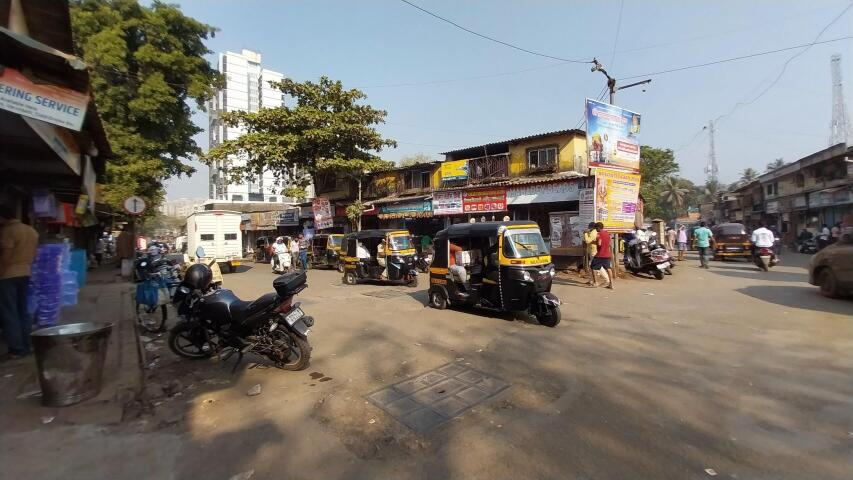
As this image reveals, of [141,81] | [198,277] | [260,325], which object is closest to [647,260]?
[260,325]

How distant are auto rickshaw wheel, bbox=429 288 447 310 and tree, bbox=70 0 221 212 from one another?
1503cm

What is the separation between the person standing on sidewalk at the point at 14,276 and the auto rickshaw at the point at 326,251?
14027 mm

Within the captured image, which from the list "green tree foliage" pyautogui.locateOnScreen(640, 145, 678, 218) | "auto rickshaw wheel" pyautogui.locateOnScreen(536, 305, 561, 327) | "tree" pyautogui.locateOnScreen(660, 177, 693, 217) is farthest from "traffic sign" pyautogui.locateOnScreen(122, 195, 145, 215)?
"tree" pyautogui.locateOnScreen(660, 177, 693, 217)

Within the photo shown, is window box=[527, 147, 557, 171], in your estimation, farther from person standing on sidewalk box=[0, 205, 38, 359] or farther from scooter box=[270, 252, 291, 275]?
person standing on sidewalk box=[0, 205, 38, 359]

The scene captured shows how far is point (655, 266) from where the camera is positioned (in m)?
13.1

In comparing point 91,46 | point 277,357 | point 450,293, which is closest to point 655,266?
point 450,293

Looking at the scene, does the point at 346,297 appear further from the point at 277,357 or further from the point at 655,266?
the point at 655,266

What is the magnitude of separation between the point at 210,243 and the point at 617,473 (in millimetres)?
20535

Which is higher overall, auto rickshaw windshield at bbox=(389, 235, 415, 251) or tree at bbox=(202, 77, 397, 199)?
tree at bbox=(202, 77, 397, 199)

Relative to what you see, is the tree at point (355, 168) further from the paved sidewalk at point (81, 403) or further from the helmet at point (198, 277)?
the helmet at point (198, 277)

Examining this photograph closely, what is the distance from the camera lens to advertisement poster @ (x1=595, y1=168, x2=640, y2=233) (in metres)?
13.8

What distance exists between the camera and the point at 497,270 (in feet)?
26.1

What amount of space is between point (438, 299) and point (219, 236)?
14870 millimetres

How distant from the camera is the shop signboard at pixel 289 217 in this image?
3231cm
